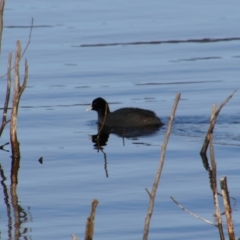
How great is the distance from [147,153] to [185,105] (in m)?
3.48

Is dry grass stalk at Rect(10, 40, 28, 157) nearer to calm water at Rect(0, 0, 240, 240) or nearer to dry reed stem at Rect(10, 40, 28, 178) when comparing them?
dry reed stem at Rect(10, 40, 28, 178)

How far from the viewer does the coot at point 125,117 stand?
14.1m

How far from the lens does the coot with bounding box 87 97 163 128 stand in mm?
14117

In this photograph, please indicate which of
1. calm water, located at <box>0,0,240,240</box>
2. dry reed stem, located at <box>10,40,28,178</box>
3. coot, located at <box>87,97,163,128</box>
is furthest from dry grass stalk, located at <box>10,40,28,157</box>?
coot, located at <box>87,97,163,128</box>

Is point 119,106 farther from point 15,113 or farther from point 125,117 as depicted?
point 15,113

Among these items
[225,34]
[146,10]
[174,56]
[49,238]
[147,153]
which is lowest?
[49,238]

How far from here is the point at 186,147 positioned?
40.1 feet

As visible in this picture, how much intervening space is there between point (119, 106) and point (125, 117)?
1.49 metres

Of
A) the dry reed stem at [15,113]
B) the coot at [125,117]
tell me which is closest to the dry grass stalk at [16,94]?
the dry reed stem at [15,113]

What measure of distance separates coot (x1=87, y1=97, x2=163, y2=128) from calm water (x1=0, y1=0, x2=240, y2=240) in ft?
1.07

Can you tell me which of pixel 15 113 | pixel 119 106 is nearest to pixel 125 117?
pixel 119 106

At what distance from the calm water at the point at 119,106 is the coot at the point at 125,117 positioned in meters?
0.33

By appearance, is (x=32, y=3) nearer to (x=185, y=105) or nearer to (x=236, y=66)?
(x=236, y=66)

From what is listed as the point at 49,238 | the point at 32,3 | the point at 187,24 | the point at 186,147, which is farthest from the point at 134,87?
the point at 32,3
